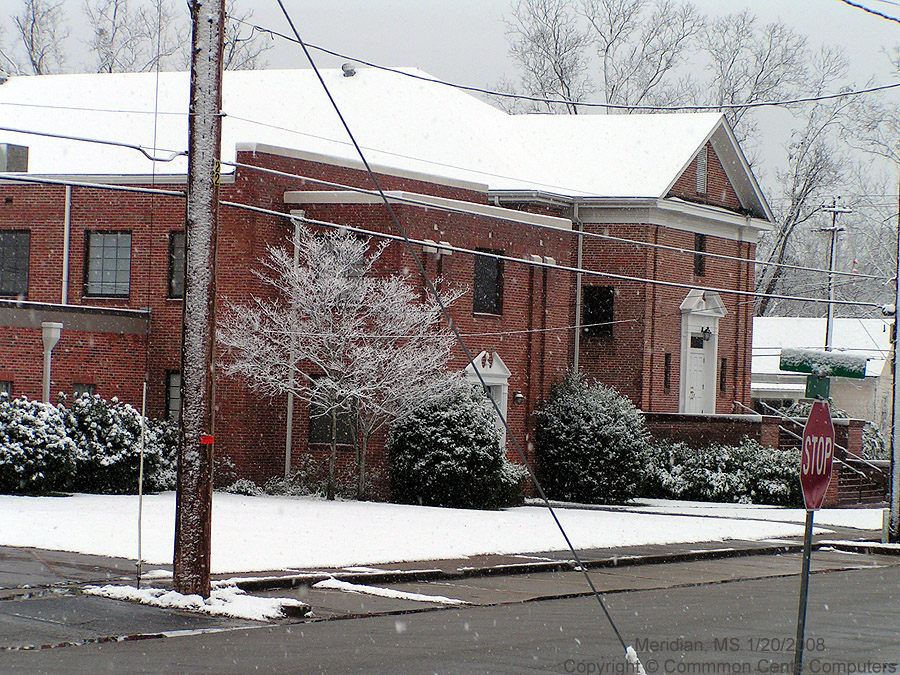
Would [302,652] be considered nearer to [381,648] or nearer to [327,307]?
[381,648]

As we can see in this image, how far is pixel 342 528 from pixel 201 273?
860 cm

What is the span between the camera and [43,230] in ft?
102

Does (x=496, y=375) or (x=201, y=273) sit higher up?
(x=201, y=273)

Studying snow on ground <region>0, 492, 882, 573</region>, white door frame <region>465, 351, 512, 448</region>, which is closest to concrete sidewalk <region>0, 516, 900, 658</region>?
snow on ground <region>0, 492, 882, 573</region>

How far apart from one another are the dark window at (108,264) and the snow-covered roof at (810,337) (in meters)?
32.1

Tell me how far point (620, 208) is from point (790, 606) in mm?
22456

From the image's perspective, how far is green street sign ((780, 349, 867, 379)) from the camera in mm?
19841

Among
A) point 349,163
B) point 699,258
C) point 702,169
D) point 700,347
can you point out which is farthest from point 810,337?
point 349,163

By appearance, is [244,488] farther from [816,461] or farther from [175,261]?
[816,461]

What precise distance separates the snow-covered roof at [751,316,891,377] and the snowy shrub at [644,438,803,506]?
71.1 feet

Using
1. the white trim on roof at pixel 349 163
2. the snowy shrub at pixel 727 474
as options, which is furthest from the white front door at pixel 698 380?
the white trim on roof at pixel 349 163

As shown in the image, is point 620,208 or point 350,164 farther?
point 620,208

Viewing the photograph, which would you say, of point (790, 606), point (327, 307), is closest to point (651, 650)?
point (790, 606)

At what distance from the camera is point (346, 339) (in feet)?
87.7
